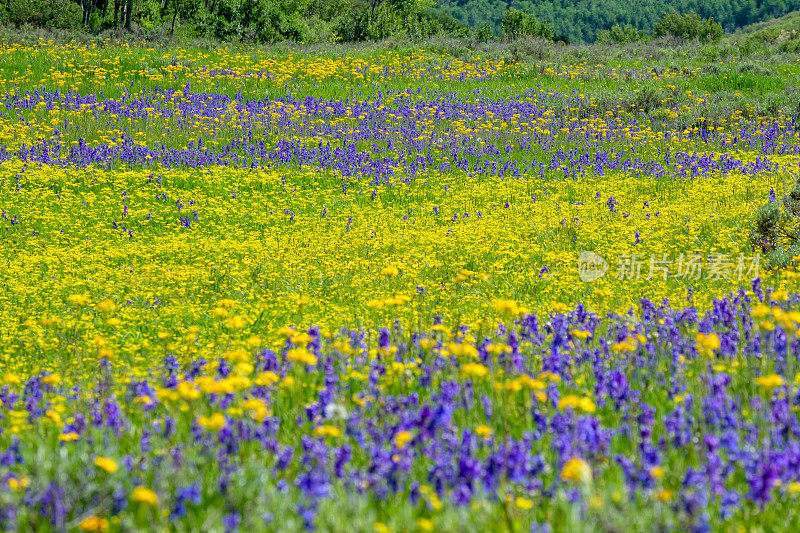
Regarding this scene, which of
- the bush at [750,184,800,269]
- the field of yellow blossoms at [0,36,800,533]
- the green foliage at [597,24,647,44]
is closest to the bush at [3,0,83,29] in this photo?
the field of yellow blossoms at [0,36,800,533]

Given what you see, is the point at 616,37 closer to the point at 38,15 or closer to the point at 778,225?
the point at 38,15

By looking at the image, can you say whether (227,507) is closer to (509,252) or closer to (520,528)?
(520,528)

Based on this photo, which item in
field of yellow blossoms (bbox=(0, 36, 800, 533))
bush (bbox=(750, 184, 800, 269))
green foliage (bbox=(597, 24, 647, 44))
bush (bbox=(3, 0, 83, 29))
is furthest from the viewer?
green foliage (bbox=(597, 24, 647, 44))

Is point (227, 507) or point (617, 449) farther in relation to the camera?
point (617, 449)

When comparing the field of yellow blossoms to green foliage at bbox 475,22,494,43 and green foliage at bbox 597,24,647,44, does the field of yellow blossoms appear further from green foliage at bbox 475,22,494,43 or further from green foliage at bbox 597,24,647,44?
green foliage at bbox 597,24,647,44

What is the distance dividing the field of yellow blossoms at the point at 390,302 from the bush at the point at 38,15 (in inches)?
467

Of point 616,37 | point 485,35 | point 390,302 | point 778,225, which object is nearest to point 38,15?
point 485,35

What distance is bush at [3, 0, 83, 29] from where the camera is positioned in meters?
27.6

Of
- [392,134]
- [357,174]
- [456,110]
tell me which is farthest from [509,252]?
[456,110]

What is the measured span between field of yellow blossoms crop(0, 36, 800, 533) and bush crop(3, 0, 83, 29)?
1187 centimetres

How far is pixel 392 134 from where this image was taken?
13.1 m

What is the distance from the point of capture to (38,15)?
93.4ft

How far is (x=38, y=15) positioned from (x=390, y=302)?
30937 millimetres

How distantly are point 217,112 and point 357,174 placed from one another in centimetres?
476
